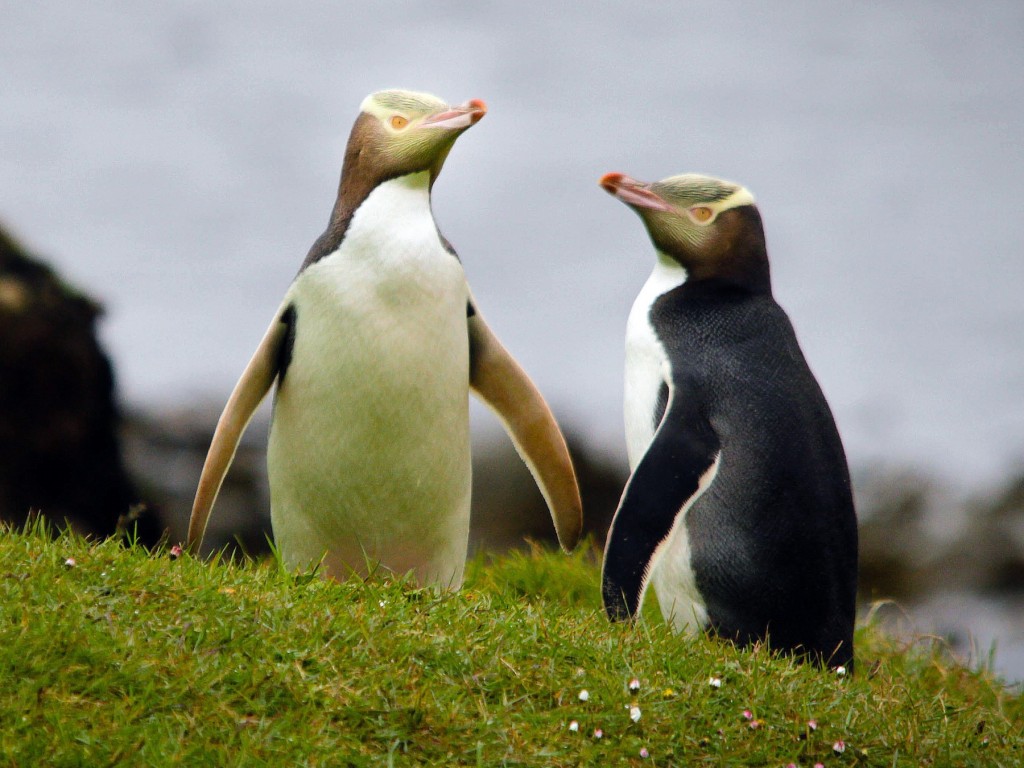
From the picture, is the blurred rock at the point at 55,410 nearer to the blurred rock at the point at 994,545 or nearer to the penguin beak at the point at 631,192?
the penguin beak at the point at 631,192

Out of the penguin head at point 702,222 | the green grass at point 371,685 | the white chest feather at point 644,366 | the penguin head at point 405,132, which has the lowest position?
the green grass at point 371,685

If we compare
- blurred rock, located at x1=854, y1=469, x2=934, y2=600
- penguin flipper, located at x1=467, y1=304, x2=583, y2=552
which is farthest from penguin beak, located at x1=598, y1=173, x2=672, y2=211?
blurred rock, located at x1=854, y1=469, x2=934, y2=600

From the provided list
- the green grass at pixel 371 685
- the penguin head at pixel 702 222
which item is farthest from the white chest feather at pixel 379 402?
the penguin head at pixel 702 222

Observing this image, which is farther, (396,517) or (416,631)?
(396,517)

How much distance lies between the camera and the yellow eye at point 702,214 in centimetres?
489

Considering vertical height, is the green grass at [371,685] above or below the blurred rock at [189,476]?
above

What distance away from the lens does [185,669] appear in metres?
3.19

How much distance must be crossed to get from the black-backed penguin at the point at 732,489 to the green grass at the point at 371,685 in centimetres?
30

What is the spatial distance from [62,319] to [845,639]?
24.7 feet

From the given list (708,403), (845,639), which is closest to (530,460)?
(708,403)

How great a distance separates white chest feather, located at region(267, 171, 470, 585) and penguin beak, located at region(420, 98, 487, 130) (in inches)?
11.4

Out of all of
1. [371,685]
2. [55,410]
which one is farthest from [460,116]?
[55,410]

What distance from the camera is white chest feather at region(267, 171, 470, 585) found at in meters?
4.55

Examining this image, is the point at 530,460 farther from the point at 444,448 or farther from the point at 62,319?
the point at 62,319
